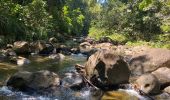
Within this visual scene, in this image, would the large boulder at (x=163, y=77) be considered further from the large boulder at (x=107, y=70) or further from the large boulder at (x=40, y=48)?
the large boulder at (x=40, y=48)

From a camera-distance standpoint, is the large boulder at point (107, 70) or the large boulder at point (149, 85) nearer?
the large boulder at point (149, 85)

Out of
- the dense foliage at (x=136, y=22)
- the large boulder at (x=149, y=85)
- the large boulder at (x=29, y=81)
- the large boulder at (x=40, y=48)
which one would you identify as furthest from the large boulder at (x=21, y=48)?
the dense foliage at (x=136, y=22)

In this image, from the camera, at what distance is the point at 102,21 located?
48406 millimetres

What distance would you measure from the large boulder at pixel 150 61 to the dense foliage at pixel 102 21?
14.3ft

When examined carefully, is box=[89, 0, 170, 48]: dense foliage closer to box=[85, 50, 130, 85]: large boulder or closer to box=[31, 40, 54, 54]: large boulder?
box=[31, 40, 54, 54]: large boulder

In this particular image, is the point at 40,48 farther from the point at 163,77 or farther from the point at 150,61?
the point at 163,77

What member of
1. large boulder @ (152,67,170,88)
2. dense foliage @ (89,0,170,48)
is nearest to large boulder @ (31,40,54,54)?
dense foliage @ (89,0,170,48)

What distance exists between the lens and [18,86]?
38.6 feet

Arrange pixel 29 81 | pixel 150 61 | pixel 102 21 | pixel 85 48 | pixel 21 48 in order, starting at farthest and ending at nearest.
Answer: pixel 102 21 < pixel 85 48 < pixel 21 48 < pixel 150 61 < pixel 29 81

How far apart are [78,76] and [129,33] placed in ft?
82.4

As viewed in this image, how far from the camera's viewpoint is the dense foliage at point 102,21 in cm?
2402

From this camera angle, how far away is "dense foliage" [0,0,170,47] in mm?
24016

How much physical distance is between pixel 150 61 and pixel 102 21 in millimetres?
32378

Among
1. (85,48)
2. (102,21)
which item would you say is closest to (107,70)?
(85,48)
